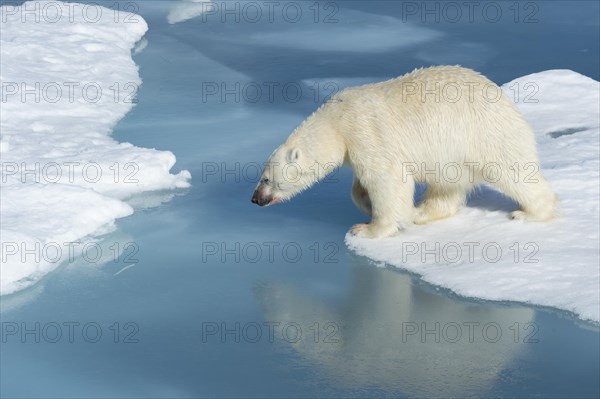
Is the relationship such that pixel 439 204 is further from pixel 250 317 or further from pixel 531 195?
pixel 250 317

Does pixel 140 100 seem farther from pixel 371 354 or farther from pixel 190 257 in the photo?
pixel 371 354

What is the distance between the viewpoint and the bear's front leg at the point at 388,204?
5457 millimetres

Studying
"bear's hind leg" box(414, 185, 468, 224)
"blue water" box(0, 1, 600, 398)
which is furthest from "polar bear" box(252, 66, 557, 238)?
"blue water" box(0, 1, 600, 398)

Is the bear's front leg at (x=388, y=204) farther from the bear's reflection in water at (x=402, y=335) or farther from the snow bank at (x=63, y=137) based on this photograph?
the snow bank at (x=63, y=137)

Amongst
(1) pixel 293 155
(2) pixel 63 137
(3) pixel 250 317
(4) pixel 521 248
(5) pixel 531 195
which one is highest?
(1) pixel 293 155

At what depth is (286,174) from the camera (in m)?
5.52

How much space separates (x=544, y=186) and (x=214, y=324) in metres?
1.96

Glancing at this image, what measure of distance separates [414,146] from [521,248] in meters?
0.77

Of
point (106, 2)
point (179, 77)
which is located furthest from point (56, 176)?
point (106, 2)

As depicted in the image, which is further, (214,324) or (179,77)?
(179,77)

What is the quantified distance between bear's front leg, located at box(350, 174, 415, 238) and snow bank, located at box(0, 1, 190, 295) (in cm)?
146

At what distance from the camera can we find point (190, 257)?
18.2 ft

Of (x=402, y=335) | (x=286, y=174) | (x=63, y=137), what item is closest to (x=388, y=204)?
(x=286, y=174)

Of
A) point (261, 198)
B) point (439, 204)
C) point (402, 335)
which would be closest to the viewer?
point (402, 335)
